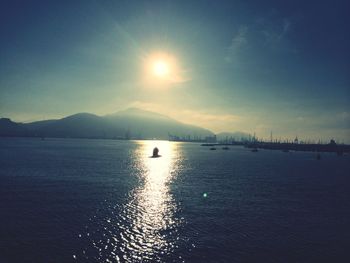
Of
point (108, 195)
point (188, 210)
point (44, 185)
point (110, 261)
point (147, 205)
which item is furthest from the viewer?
point (44, 185)

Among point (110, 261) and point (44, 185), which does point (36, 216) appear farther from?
point (44, 185)

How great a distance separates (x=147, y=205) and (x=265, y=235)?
20.9 metres

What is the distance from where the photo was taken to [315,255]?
2642cm

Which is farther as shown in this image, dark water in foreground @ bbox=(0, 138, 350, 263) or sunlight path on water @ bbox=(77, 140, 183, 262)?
dark water in foreground @ bbox=(0, 138, 350, 263)

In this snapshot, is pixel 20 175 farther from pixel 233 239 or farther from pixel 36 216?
pixel 233 239

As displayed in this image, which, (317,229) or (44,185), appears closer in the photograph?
(317,229)

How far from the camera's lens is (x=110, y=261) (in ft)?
76.7

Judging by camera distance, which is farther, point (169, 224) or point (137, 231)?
point (169, 224)

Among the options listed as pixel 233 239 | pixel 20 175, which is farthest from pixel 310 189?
pixel 20 175

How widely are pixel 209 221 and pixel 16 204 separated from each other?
3183 cm

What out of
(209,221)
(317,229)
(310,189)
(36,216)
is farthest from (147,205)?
(310,189)

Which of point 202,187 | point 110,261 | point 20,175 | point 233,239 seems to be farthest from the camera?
point 20,175

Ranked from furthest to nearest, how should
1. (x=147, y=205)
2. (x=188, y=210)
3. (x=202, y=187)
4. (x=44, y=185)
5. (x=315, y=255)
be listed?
(x=202, y=187) < (x=44, y=185) < (x=147, y=205) < (x=188, y=210) < (x=315, y=255)

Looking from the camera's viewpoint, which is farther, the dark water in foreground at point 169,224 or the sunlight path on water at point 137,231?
the dark water in foreground at point 169,224
